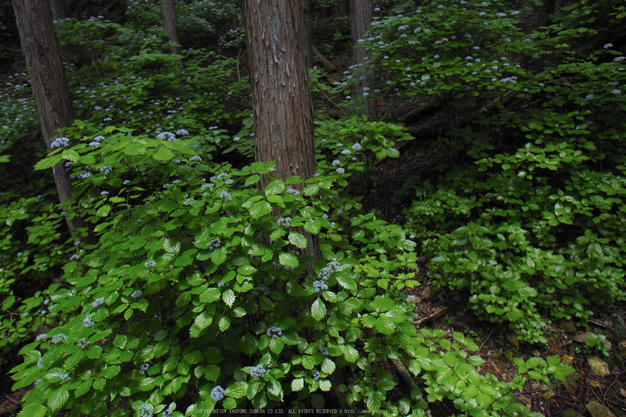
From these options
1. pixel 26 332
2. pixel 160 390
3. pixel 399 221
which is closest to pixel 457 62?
pixel 399 221

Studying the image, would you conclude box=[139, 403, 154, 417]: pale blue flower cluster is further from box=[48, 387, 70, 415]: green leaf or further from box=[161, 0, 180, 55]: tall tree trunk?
box=[161, 0, 180, 55]: tall tree trunk

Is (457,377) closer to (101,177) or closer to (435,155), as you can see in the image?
(101,177)

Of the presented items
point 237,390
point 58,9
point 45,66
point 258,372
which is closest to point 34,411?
point 237,390

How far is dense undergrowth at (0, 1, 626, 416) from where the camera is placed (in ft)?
5.35

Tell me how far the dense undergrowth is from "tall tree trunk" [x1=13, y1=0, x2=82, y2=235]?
0.69 metres

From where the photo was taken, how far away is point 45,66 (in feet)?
12.6

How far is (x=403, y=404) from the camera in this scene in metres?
1.85

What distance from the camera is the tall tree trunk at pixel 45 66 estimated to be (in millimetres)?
3707

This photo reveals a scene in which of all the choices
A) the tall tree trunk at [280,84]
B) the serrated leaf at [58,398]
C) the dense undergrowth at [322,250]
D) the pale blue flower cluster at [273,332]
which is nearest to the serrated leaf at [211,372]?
the dense undergrowth at [322,250]

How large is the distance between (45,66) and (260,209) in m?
4.37

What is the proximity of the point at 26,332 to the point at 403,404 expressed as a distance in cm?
400

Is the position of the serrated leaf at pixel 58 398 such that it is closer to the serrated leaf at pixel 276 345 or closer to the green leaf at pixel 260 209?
the serrated leaf at pixel 276 345

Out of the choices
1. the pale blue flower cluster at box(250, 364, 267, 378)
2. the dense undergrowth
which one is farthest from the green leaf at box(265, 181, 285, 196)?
the pale blue flower cluster at box(250, 364, 267, 378)

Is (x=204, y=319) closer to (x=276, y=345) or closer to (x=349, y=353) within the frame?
(x=276, y=345)
